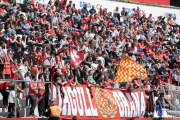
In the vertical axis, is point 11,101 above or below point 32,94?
below

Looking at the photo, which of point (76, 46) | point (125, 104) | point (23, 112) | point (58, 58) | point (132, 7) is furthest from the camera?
point (132, 7)

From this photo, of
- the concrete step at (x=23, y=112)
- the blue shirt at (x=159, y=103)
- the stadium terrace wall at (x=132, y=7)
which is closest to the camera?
the concrete step at (x=23, y=112)

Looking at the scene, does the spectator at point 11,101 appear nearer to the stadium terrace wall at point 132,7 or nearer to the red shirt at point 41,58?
the red shirt at point 41,58

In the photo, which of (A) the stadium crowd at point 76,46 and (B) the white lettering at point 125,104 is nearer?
(A) the stadium crowd at point 76,46

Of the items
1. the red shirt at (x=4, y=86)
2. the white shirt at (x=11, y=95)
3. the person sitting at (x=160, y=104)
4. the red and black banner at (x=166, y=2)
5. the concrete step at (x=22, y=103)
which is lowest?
the person sitting at (x=160, y=104)

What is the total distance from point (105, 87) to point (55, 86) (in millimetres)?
2483

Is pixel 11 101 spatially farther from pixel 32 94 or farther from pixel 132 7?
pixel 132 7

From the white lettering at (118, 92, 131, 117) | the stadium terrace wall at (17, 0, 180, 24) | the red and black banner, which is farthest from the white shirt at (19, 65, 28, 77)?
the red and black banner

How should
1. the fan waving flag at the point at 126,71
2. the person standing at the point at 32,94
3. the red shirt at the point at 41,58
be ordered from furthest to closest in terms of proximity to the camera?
the red shirt at the point at 41,58
the fan waving flag at the point at 126,71
the person standing at the point at 32,94

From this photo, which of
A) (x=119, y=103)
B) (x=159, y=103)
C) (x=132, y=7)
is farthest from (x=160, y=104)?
(x=132, y=7)

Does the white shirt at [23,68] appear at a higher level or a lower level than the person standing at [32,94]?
higher

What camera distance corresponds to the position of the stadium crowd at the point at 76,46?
51.4 feet

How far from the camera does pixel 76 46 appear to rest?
20625mm

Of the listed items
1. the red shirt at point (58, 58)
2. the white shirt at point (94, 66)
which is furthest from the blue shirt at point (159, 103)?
the red shirt at point (58, 58)
